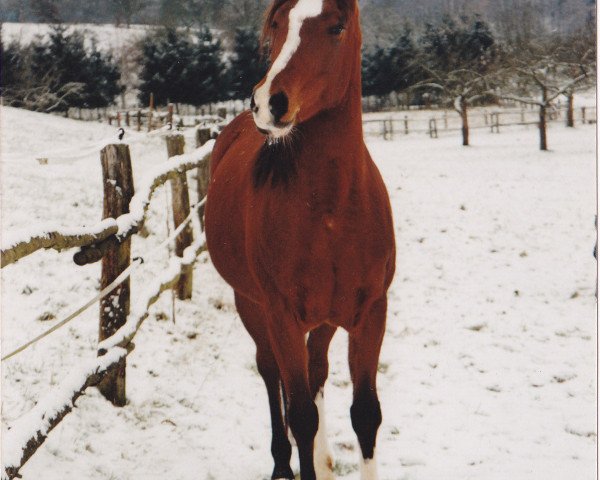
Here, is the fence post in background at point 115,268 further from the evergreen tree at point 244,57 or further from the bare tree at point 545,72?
the bare tree at point 545,72

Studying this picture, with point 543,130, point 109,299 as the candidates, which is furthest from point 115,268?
point 543,130

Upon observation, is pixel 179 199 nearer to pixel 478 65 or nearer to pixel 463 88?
pixel 463 88

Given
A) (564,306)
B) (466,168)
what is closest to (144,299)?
(564,306)

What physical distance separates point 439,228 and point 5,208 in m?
6.45

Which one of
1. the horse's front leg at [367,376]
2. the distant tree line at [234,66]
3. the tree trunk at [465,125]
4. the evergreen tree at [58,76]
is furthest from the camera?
the evergreen tree at [58,76]

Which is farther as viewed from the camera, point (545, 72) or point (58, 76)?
point (58, 76)

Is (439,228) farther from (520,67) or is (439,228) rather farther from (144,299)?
(520,67)

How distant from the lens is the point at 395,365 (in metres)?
4.53

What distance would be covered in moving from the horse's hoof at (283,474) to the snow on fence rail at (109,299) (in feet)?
3.72

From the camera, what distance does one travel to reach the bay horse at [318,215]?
2.02 m

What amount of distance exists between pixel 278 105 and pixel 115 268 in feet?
7.77

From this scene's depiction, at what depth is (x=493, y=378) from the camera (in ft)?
13.7

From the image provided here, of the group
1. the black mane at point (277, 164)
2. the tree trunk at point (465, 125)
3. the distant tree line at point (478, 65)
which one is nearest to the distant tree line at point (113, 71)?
the distant tree line at point (478, 65)

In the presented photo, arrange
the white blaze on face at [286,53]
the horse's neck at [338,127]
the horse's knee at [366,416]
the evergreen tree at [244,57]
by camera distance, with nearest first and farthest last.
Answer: the white blaze on face at [286,53] → the horse's neck at [338,127] → the horse's knee at [366,416] → the evergreen tree at [244,57]
